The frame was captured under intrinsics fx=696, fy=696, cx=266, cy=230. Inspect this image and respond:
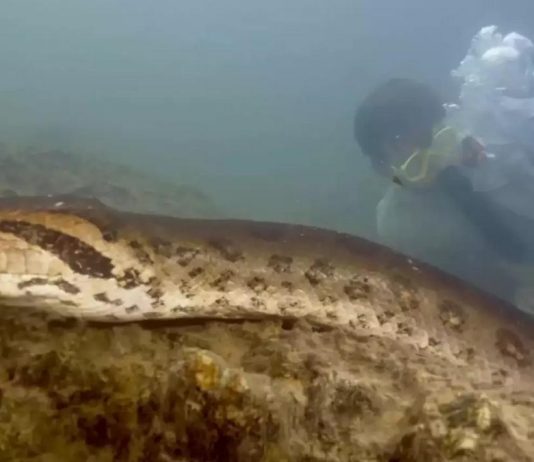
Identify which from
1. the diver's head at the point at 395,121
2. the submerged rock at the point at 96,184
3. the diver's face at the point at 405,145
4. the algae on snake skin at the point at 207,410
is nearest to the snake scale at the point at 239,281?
the algae on snake skin at the point at 207,410

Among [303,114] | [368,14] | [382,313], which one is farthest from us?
[368,14]

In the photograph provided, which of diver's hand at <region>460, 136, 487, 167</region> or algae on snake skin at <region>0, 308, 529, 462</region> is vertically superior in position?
diver's hand at <region>460, 136, 487, 167</region>

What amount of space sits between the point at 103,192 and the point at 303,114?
7978cm

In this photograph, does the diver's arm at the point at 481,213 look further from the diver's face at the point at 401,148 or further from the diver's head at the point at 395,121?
the diver's head at the point at 395,121

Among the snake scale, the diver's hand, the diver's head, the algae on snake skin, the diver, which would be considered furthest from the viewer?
the diver's head

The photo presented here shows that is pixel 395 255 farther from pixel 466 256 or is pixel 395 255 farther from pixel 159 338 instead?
pixel 466 256

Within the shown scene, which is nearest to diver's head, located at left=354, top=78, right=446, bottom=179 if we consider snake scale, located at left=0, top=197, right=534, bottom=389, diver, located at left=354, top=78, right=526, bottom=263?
diver, located at left=354, top=78, right=526, bottom=263

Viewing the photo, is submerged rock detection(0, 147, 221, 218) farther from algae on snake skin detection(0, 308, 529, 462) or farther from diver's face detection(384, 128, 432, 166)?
algae on snake skin detection(0, 308, 529, 462)

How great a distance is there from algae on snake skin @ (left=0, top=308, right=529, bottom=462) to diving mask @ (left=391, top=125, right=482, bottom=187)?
799 cm

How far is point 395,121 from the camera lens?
1109cm

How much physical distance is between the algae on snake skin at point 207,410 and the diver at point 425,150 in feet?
26.2

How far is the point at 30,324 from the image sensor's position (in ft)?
7.10

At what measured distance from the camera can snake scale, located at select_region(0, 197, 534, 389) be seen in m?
2.29

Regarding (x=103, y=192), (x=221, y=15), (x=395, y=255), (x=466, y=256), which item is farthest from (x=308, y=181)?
(x=221, y=15)
